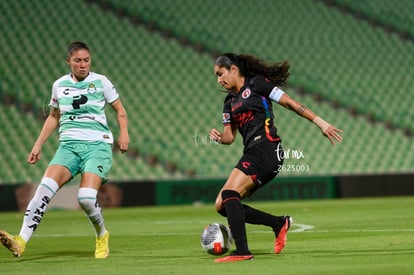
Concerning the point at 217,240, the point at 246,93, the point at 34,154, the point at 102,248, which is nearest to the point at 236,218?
the point at 217,240

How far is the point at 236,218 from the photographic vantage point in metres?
7.04

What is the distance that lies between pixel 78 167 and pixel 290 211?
8239 mm

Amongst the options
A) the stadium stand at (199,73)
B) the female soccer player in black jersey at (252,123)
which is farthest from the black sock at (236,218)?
the stadium stand at (199,73)

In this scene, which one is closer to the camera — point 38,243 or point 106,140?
point 106,140

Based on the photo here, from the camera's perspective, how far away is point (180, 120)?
22.5 metres

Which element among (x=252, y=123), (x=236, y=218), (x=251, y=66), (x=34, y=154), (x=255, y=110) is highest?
(x=251, y=66)

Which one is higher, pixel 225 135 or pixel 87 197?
pixel 225 135

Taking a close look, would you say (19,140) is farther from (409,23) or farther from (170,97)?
(409,23)

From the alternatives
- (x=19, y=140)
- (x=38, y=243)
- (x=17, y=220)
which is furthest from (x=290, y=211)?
(x=19, y=140)

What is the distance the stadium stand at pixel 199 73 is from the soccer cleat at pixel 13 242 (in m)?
12.4

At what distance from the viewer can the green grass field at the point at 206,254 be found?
21.2 ft

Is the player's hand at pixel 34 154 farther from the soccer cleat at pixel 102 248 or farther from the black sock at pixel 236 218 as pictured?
the black sock at pixel 236 218

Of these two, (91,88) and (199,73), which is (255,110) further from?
(199,73)

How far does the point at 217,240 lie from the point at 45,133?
76.3 inches
